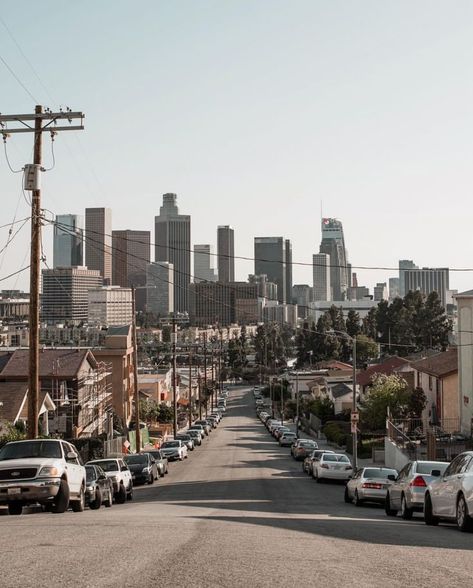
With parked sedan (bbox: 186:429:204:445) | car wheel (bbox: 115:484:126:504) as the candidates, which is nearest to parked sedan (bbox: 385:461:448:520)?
car wheel (bbox: 115:484:126:504)

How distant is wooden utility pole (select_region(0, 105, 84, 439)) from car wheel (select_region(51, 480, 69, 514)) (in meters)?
7.57

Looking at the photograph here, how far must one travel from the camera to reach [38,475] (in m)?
19.1

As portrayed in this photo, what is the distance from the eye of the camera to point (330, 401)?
307 feet

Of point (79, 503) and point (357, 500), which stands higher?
point (79, 503)

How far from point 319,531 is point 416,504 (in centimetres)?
672

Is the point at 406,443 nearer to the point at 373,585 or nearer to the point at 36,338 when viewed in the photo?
the point at 36,338

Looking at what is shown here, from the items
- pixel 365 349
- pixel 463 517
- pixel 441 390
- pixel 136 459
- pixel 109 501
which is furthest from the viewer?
pixel 365 349

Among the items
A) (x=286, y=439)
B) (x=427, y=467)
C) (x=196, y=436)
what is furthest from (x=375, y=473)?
(x=196, y=436)

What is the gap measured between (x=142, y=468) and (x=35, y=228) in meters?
16.2

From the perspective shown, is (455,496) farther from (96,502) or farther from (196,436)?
(196,436)

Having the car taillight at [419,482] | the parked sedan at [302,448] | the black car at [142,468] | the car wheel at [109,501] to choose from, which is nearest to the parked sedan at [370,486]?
the car taillight at [419,482]

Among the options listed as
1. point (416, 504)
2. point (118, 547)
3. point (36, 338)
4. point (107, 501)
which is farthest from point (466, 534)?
point (36, 338)

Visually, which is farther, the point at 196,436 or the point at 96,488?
the point at 196,436

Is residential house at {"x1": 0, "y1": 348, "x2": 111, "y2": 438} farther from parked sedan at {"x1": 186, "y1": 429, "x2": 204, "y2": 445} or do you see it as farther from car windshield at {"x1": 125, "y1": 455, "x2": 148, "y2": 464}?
→ car windshield at {"x1": 125, "y1": 455, "x2": 148, "y2": 464}
